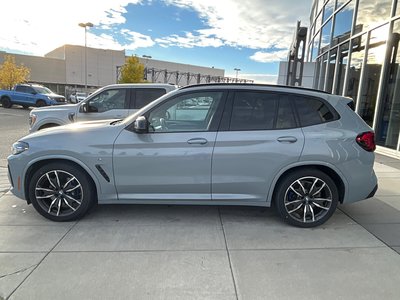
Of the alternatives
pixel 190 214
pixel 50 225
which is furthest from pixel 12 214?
pixel 190 214

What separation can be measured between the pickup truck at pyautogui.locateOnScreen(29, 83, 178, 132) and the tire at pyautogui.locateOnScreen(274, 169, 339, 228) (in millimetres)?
4285

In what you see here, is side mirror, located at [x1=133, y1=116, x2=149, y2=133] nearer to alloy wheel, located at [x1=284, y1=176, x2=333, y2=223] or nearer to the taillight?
alloy wheel, located at [x1=284, y1=176, x2=333, y2=223]

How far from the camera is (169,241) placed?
11.4 ft

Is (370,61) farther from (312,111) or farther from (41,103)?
(41,103)

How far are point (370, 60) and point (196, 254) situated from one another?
9.41 meters

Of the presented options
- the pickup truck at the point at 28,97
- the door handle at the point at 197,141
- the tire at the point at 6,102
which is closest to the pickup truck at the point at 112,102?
the door handle at the point at 197,141

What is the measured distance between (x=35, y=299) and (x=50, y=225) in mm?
1499

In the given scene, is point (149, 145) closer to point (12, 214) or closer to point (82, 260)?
point (82, 260)

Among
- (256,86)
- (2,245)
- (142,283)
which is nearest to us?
(142,283)

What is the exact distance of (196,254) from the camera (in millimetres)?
3215

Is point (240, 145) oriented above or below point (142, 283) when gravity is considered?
above

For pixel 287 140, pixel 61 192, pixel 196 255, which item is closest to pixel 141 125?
pixel 61 192

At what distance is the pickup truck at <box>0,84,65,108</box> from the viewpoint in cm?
2281

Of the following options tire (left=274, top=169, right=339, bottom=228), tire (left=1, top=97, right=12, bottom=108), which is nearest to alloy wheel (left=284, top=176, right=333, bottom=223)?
tire (left=274, top=169, right=339, bottom=228)
